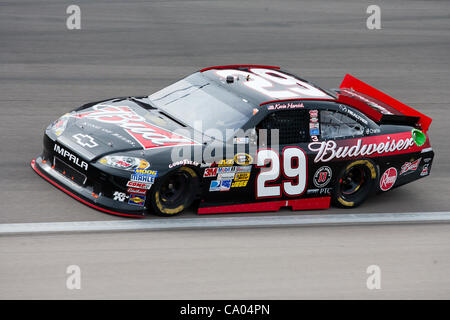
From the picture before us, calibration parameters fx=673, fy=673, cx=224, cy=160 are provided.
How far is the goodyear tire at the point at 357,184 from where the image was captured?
7.80 m

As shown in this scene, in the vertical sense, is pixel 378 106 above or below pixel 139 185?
above

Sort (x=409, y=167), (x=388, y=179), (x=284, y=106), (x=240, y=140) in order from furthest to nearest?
(x=409, y=167), (x=388, y=179), (x=284, y=106), (x=240, y=140)

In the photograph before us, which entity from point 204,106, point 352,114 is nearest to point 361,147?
point 352,114

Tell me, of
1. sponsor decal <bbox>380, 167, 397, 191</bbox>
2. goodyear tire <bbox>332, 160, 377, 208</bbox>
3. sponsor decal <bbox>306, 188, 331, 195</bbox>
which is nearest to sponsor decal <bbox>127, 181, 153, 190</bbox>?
sponsor decal <bbox>306, 188, 331, 195</bbox>

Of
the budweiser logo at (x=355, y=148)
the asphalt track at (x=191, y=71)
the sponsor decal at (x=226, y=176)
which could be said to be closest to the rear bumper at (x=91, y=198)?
the asphalt track at (x=191, y=71)

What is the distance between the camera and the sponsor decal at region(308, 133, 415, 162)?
24.5 feet

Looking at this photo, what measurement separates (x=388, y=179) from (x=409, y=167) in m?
0.34

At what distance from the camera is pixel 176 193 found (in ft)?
22.8

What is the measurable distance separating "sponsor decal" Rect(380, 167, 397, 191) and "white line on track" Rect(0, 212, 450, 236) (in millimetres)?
439

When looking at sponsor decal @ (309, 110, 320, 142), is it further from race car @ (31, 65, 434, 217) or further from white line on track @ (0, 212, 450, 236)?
white line on track @ (0, 212, 450, 236)

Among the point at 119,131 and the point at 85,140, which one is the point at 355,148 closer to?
the point at 119,131

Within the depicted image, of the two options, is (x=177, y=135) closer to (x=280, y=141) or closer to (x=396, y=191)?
(x=280, y=141)

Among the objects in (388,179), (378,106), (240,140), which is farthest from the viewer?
(378,106)

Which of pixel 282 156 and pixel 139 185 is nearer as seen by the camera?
pixel 139 185
